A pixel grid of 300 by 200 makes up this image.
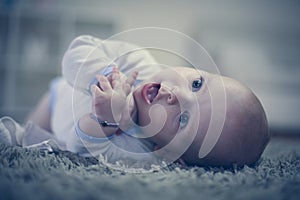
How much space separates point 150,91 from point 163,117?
0.29 feet

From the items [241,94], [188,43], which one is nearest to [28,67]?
[188,43]

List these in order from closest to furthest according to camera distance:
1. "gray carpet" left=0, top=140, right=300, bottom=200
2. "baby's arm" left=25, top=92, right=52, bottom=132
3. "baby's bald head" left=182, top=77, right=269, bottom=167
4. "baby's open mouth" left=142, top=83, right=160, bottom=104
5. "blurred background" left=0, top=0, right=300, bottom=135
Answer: "gray carpet" left=0, top=140, right=300, bottom=200 < "baby's bald head" left=182, top=77, right=269, bottom=167 < "baby's open mouth" left=142, top=83, right=160, bottom=104 < "baby's arm" left=25, top=92, right=52, bottom=132 < "blurred background" left=0, top=0, right=300, bottom=135

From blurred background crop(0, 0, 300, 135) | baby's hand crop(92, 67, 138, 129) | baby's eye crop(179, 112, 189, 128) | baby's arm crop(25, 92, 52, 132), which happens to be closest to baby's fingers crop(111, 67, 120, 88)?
baby's hand crop(92, 67, 138, 129)

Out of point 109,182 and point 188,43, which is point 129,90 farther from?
point 188,43

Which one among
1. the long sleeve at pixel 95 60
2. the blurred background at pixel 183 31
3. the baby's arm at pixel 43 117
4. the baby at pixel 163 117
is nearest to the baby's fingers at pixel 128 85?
the baby at pixel 163 117

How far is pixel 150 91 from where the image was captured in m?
0.84

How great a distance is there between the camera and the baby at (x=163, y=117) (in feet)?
2.37

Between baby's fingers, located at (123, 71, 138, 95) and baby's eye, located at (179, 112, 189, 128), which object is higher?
baby's fingers, located at (123, 71, 138, 95)

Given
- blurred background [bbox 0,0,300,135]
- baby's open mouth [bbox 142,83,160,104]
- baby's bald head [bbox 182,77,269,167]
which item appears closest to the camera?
baby's bald head [bbox 182,77,269,167]

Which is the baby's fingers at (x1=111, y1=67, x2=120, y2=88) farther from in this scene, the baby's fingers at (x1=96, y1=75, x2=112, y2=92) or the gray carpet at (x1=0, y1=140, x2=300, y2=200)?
the gray carpet at (x1=0, y1=140, x2=300, y2=200)

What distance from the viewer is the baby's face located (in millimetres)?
754

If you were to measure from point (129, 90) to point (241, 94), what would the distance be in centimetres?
25

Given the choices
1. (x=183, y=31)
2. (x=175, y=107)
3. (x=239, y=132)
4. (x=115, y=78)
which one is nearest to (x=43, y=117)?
(x=115, y=78)

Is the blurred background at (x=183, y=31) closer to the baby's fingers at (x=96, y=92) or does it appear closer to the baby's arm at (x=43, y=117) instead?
the baby's arm at (x=43, y=117)
